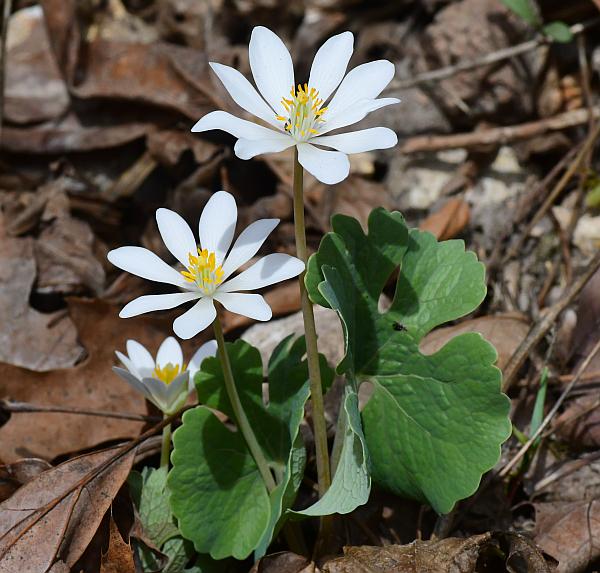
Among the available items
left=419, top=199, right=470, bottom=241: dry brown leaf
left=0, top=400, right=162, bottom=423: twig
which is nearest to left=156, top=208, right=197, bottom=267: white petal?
left=0, top=400, right=162, bottom=423: twig

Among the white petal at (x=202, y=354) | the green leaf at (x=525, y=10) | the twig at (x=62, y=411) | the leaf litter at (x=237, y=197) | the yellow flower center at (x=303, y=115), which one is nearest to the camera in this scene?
the yellow flower center at (x=303, y=115)

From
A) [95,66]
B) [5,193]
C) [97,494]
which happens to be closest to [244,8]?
[95,66]

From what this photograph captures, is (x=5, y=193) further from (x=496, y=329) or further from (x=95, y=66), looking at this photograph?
(x=496, y=329)

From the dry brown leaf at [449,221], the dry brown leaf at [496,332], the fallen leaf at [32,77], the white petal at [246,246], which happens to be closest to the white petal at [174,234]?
the white petal at [246,246]

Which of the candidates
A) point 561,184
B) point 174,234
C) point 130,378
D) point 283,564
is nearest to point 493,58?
point 561,184

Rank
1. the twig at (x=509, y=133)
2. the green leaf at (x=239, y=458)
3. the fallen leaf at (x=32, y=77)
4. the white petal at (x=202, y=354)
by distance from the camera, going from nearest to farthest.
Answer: the green leaf at (x=239, y=458) → the white petal at (x=202, y=354) → the twig at (x=509, y=133) → the fallen leaf at (x=32, y=77)

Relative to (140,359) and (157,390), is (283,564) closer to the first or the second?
(157,390)

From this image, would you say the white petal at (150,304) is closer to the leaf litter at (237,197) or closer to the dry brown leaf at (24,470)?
the leaf litter at (237,197)
